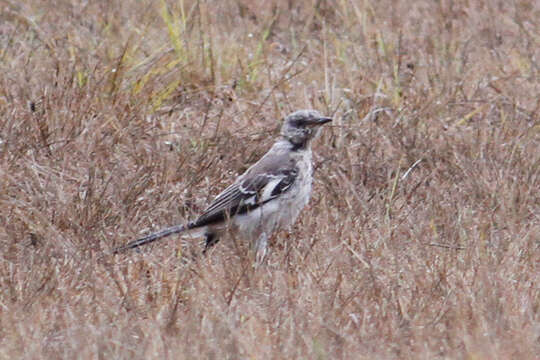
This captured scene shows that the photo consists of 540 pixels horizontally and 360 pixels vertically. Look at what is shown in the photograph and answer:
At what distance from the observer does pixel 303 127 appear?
7445mm

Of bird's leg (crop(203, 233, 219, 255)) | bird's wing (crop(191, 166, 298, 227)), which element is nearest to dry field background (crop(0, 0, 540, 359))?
bird's leg (crop(203, 233, 219, 255))

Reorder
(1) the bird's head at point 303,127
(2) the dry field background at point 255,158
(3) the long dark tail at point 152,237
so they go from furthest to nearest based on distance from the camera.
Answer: (1) the bird's head at point 303,127 → (3) the long dark tail at point 152,237 → (2) the dry field background at point 255,158

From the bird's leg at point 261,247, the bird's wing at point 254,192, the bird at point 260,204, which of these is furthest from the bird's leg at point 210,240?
the bird's leg at point 261,247

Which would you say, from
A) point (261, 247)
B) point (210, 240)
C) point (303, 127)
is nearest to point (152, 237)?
point (210, 240)

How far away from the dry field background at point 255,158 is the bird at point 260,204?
0.43 feet

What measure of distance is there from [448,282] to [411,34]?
479cm

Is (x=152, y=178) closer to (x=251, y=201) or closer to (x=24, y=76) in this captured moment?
(x=251, y=201)

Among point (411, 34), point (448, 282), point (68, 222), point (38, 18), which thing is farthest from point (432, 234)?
point (38, 18)

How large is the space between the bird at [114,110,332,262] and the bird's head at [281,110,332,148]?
0.47 ft

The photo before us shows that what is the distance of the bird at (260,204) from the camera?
6.92 metres

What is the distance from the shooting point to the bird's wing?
7.03 metres

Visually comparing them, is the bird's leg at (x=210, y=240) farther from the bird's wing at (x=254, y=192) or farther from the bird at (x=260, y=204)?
the bird's wing at (x=254, y=192)

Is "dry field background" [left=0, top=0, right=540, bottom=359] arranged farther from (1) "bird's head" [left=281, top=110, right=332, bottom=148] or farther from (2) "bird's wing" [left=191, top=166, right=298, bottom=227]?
(1) "bird's head" [left=281, top=110, right=332, bottom=148]

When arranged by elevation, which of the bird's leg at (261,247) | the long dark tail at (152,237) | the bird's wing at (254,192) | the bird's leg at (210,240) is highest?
the long dark tail at (152,237)
